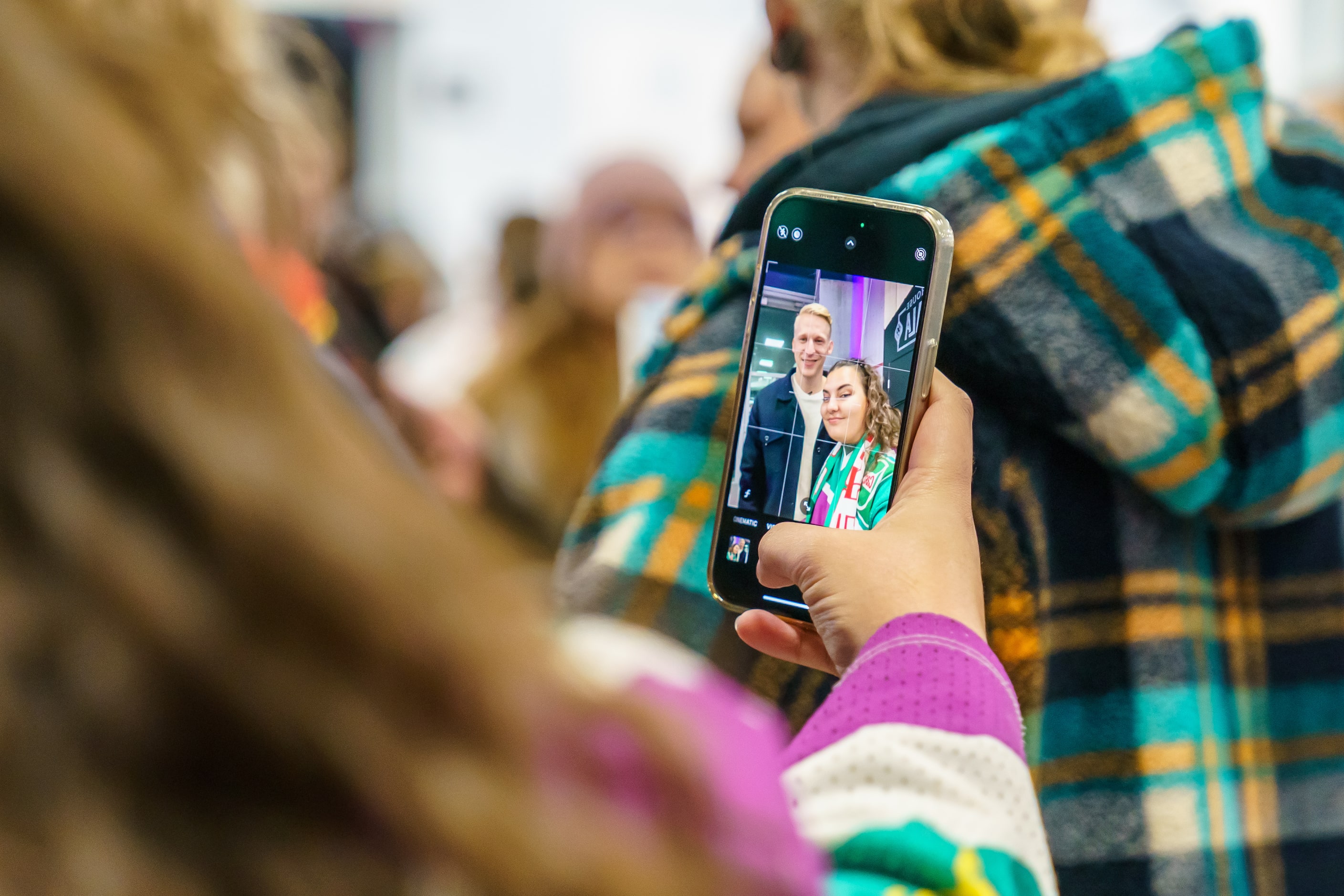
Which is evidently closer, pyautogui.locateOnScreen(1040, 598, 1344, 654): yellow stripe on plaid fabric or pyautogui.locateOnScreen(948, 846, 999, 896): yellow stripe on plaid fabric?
pyautogui.locateOnScreen(948, 846, 999, 896): yellow stripe on plaid fabric

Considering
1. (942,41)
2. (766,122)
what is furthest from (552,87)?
(942,41)

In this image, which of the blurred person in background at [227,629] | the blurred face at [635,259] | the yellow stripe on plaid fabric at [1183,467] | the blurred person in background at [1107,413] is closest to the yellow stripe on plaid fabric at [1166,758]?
the blurred person in background at [1107,413]

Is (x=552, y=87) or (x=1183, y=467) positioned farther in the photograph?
(x=552, y=87)

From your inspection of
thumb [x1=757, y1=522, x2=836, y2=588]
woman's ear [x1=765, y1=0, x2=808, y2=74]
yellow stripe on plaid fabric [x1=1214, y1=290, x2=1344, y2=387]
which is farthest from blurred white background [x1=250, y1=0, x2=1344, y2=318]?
thumb [x1=757, y1=522, x2=836, y2=588]

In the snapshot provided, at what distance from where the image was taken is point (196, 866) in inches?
9.7

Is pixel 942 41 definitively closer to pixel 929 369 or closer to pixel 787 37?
pixel 787 37

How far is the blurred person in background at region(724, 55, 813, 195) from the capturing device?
54 centimetres

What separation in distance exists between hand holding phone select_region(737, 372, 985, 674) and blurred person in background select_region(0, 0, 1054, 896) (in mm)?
116

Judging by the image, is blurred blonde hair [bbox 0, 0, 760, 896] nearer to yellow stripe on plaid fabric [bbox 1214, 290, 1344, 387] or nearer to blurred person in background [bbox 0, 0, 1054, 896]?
blurred person in background [bbox 0, 0, 1054, 896]

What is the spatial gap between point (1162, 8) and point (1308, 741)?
56 cm

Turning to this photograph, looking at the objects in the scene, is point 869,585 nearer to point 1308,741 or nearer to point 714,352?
point 714,352

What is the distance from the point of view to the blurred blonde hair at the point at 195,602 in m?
0.24

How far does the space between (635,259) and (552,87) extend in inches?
49.5

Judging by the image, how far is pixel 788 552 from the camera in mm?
411
